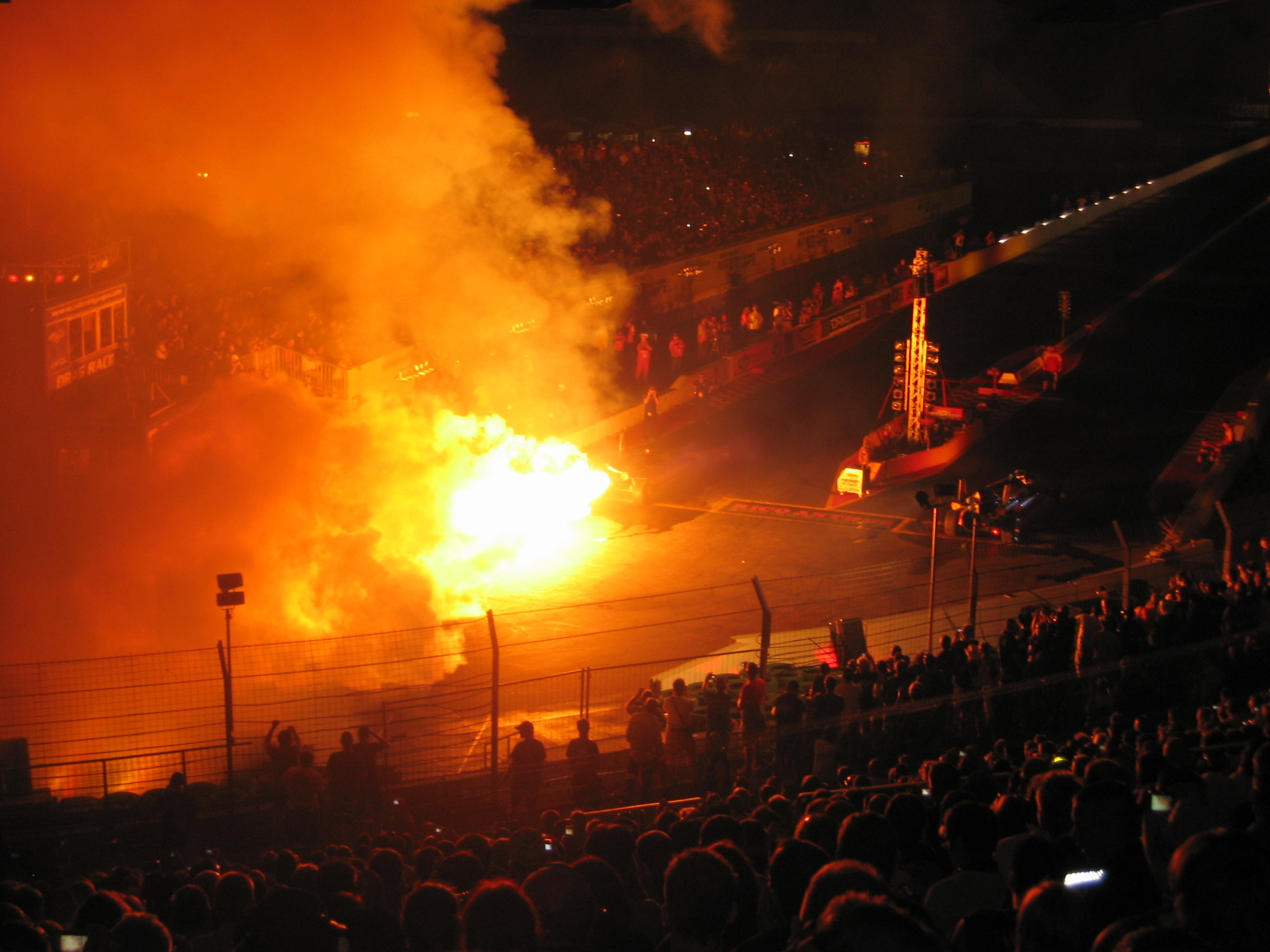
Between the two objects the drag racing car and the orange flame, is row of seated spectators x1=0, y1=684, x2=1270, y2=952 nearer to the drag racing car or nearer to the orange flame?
the orange flame

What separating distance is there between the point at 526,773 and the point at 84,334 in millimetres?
10194

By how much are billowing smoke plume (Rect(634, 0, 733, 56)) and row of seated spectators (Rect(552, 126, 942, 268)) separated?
2.46 m

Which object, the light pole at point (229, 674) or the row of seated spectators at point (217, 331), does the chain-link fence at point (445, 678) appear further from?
the row of seated spectators at point (217, 331)

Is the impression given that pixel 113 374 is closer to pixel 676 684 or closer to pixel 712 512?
pixel 712 512

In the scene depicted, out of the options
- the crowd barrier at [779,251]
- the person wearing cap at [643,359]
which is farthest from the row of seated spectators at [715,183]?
the person wearing cap at [643,359]

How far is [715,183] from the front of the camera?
88.5 feet

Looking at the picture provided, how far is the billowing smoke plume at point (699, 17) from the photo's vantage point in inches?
1148

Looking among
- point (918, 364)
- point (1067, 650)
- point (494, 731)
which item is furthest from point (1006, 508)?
point (494, 731)

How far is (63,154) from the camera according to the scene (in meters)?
Answer: 12.5

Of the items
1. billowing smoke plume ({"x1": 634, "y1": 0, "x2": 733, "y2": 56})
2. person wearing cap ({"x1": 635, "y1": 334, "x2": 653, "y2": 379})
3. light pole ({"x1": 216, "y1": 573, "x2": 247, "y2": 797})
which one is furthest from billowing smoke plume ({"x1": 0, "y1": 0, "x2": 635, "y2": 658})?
billowing smoke plume ({"x1": 634, "y1": 0, "x2": 733, "y2": 56})

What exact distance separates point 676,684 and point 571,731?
1646 mm

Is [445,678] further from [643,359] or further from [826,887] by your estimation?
[643,359]

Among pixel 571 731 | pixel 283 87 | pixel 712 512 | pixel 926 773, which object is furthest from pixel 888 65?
pixel 926 773

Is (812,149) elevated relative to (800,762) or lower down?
elevated
